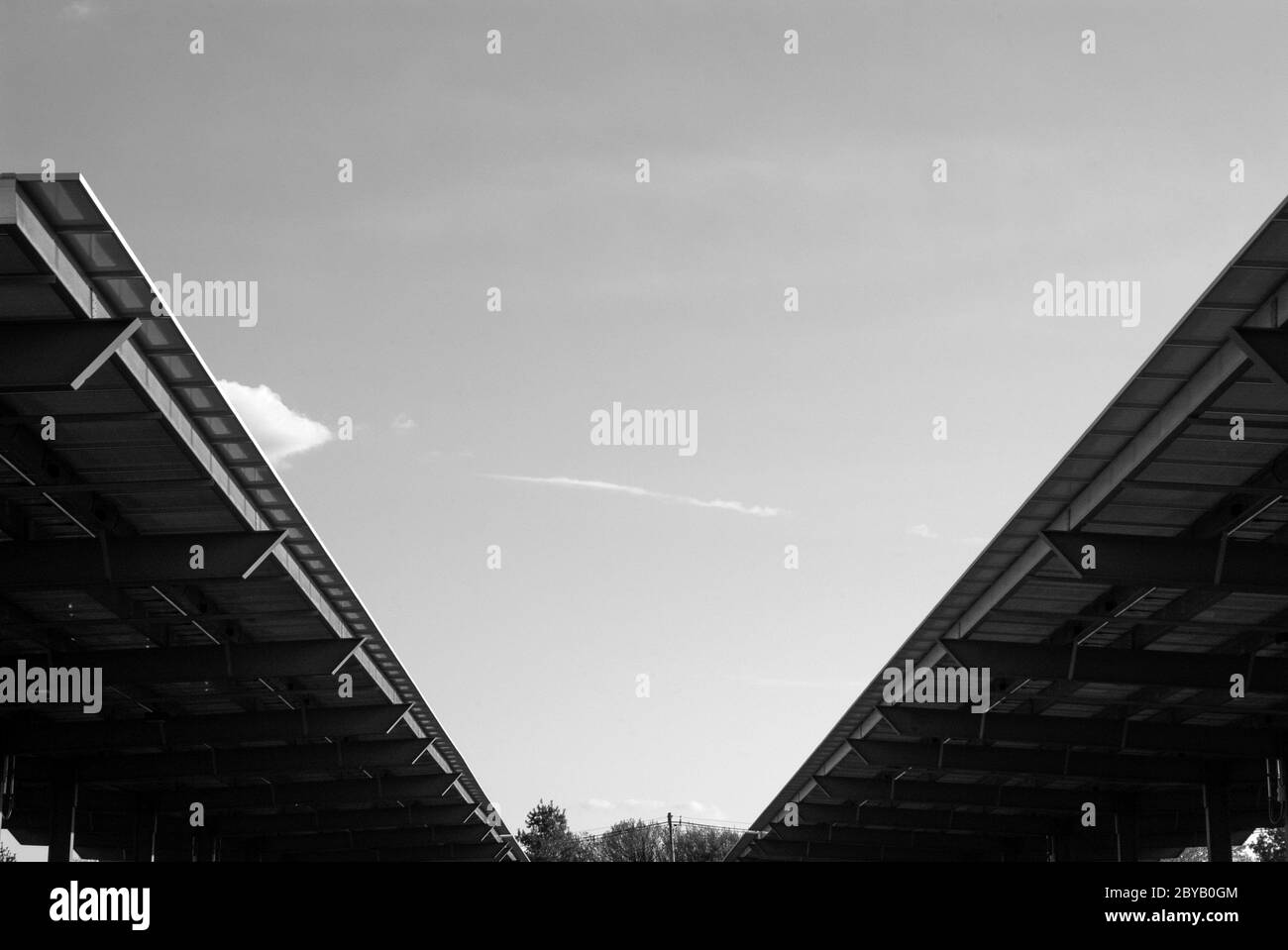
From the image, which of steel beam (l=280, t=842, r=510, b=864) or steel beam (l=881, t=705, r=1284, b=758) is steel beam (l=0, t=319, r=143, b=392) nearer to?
steel beam (l=881, t=705, r=1284, b=758)

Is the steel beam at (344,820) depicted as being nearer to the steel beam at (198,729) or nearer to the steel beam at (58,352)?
the steel beam at (198,729)

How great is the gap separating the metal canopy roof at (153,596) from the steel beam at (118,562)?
0.12 feet

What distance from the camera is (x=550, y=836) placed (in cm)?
19025

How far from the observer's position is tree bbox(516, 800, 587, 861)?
592 ft

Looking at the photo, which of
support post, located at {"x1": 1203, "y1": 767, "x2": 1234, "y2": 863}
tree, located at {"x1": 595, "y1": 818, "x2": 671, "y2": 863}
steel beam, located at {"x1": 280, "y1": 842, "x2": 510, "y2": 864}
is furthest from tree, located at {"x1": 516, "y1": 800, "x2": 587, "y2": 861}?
support post, located at {"x1": 1203, "y1": 767, "x2": 1234, "y2": 863}

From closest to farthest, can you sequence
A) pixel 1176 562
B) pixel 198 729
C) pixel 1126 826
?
1. pixel 1176 562
2. pixel 198 729
3. pixel 1126 826

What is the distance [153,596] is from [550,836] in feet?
533

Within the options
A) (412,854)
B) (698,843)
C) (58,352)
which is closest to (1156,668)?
(58,352)

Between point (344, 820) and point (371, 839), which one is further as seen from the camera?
point (371, 839)

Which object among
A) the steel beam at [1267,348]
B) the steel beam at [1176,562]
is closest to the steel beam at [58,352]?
the steel beam at [1267,348]

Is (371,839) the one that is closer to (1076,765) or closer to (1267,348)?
(1076,765)

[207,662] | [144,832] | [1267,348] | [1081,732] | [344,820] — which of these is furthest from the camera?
[344,820]

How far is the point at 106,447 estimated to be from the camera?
24125mm
